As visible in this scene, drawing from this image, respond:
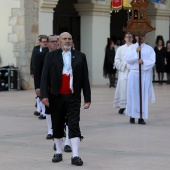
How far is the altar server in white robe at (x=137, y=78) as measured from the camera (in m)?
13.7

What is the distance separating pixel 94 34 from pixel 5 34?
3.86m

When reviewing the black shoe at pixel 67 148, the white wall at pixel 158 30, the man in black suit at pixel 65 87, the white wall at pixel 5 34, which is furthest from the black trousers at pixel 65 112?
the white wall at pixel 158 30

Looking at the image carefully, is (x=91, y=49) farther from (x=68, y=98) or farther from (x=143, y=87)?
(x=68, y=98)

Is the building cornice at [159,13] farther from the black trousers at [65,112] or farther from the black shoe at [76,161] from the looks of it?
the black shoe at [76,161]

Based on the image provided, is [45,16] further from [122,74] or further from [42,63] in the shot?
[42,63]

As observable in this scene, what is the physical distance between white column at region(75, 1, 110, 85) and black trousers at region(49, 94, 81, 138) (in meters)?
17.2

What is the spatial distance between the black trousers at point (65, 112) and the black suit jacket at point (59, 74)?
102 millimetres

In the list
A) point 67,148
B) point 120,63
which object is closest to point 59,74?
point 67,148

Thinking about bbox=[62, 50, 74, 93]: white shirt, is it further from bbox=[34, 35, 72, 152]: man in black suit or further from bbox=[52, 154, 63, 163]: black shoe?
bbox=[34, 35, 72, 152]: man in black suit

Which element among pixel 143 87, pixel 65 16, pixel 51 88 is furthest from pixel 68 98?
pixel 65 16

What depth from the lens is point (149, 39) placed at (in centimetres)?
2997

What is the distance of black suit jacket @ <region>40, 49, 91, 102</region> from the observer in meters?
9.17

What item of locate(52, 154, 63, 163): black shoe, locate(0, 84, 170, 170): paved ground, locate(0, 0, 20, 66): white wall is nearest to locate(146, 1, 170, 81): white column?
→ locate(0, 0, 20, 66): white wall

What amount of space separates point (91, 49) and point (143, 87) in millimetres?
12823
